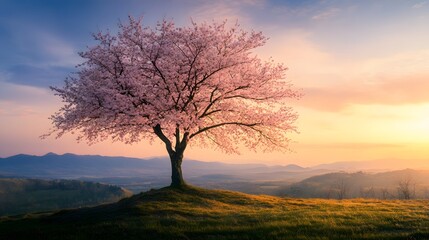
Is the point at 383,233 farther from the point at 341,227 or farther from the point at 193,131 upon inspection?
the point at 193,131

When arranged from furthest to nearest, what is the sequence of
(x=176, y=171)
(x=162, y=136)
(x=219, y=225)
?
(x=162, y=136)
(x=176, y=171)
(x=219, y=225)

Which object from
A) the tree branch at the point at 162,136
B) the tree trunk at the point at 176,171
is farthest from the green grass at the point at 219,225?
the tree branch at the point at 162,136

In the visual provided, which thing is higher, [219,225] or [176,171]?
[176,171]

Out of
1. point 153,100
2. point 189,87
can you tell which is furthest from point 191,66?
point 153,100

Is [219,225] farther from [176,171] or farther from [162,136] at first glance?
[162,136]

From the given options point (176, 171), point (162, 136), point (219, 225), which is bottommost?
point (219, 225)

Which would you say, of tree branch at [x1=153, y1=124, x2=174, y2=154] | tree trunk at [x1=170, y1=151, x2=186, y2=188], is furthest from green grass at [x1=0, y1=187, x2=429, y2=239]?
tree branch at [x1=153, y1=124, x2=174, y2=154]

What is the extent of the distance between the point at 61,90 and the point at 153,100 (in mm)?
12151

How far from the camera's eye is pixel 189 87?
138 ft

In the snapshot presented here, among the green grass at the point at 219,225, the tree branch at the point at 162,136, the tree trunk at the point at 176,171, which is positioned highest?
the tree branch at the point at 162,136

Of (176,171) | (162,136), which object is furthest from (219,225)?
(162,136)

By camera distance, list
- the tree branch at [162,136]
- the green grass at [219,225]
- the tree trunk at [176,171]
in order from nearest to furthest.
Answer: the green grass at [219,225]
the tree trunk at [176,171]
the tree branch at [162,136]

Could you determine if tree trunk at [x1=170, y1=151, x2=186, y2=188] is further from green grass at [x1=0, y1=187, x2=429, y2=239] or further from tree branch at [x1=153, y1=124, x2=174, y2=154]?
green grass at [x1=0, y1=187, x2=429, y2=239]

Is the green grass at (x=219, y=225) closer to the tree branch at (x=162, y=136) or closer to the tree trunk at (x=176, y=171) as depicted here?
the tree trunk at (x=176, y=171)
